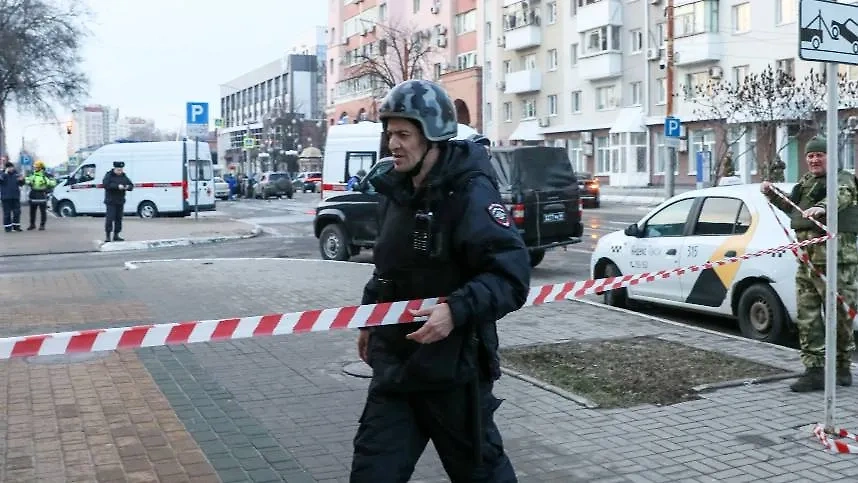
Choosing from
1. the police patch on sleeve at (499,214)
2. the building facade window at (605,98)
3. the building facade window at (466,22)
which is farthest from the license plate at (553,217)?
the building facade window at (466,22)

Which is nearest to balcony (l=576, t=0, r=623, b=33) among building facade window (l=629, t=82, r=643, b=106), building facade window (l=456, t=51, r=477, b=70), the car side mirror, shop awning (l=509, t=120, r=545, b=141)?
building facade window (l=629, t=82, r=643, b=106)

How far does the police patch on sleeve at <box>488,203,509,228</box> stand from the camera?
11.1 ft

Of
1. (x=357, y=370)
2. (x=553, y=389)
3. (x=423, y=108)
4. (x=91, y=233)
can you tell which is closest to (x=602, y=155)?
(x=91, y=233)

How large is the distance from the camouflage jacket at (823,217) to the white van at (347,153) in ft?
45.1

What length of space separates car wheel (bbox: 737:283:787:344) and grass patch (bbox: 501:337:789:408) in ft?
3.33

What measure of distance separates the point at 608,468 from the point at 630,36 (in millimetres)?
48641

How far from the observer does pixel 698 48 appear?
45250mm

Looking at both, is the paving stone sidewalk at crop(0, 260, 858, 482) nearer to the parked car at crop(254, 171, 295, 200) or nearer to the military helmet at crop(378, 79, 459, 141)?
the military helmet at crop(378, 79, 459, 141)

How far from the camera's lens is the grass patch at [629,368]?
6734 mm

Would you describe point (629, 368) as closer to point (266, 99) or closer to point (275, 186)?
point (275, 186)

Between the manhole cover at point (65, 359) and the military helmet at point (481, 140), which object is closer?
the military helmet at point (481, 140)

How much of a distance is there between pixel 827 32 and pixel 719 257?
164 inches

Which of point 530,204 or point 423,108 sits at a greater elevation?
point 423,108

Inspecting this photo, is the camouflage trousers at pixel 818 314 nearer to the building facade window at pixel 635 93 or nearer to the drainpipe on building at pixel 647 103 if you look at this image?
the drainpipe on building at pixel 647 103
